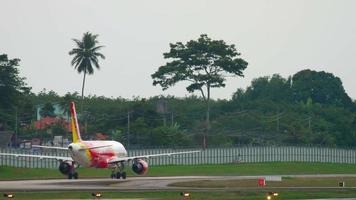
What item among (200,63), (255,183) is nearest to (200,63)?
(200,63)

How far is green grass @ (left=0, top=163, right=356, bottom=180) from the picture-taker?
114312 millimetres

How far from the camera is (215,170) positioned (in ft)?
405

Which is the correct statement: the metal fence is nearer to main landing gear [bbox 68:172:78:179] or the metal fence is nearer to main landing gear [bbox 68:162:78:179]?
main landing gear [bbox 68:162:78:179]

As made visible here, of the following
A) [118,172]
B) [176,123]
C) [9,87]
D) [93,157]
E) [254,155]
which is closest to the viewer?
[93,157]

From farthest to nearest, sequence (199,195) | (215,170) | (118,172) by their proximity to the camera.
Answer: (215,170) → (118,172) → (199,195)

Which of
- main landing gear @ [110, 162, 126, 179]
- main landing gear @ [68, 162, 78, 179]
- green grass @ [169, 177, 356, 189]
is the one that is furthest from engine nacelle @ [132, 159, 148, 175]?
green grass @ [169, 177, 356, 189]

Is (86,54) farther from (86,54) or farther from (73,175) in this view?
(73,175)

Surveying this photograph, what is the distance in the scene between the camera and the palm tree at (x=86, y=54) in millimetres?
175875

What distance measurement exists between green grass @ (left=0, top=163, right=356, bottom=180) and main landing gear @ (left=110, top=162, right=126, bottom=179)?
4580 mm

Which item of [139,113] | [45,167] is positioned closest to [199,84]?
[139,113]

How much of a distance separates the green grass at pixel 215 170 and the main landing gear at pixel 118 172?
4580 mm

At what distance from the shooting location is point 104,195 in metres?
Result: 78.1

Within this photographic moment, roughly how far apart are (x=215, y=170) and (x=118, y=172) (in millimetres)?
19285

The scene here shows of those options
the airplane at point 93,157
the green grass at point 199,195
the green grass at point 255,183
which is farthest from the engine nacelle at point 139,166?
the green grass at point 199,195
